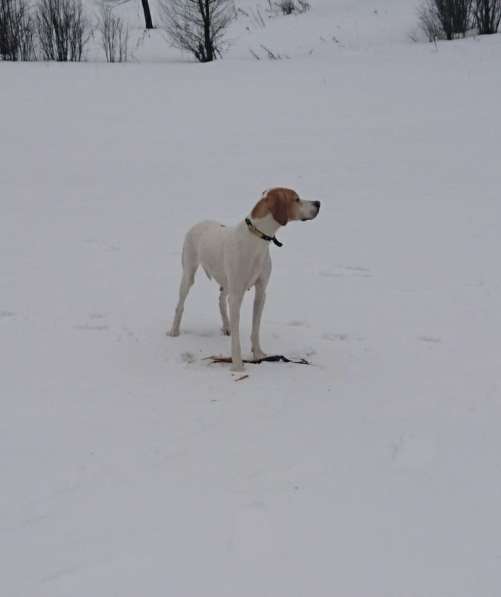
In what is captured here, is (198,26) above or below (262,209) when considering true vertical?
above

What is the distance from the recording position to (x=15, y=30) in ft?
65.0

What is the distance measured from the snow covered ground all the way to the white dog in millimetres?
448

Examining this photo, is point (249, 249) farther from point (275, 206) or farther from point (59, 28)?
point (59, 28)

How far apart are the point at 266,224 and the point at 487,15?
19061 millimetres

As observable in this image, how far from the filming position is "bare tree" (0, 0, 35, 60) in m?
19.6

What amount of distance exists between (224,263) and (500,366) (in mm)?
2325

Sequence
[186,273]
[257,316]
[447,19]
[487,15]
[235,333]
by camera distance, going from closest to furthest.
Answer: [235,333] → [257,316] → [186,273] → [487,15] → [447,19]

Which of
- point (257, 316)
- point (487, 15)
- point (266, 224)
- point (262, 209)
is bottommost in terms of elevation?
point (257, 316)

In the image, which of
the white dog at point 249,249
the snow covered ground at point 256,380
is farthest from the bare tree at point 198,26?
the white dog at point 249,249

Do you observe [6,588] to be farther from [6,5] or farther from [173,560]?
[6,5]

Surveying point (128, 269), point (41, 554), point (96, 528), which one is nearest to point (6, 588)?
point (41, 554)

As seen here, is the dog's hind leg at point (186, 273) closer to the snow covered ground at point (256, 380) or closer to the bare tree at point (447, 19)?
the snow covered ground at point (256, 380)

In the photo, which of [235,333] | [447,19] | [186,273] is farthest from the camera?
[447,19]

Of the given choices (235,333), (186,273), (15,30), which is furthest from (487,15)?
(235,333)
